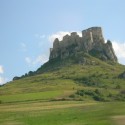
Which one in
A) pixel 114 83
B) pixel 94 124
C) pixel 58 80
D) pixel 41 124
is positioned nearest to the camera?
pixel 94 124

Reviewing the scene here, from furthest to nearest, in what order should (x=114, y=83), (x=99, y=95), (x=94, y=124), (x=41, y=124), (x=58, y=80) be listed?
(x=58, y=80) → (x=114, y=83) → (x=99, y=95) → (x=41, y=124) → (x=94, y=124)

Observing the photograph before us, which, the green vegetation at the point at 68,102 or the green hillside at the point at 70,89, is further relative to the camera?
the green hillside at the point at 70,89

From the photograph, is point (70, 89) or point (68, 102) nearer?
point (68, 102)

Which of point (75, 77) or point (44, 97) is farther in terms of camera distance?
point (75, 77)

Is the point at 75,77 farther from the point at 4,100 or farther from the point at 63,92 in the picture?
the point at 4,100

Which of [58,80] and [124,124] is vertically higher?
[58,80]

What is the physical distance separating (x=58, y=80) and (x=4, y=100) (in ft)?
209

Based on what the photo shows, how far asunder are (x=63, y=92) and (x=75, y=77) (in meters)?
54.0

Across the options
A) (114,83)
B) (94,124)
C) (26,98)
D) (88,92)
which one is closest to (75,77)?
(114,83)

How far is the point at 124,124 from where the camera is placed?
13.2m

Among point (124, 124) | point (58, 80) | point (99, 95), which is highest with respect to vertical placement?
point (58, 80)

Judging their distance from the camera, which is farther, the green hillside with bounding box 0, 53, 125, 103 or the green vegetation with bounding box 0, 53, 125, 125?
the green hillside with bounding box 0, 53, 125, 103

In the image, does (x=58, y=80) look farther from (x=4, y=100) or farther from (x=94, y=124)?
(x=94, y=124)

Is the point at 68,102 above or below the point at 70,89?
below
